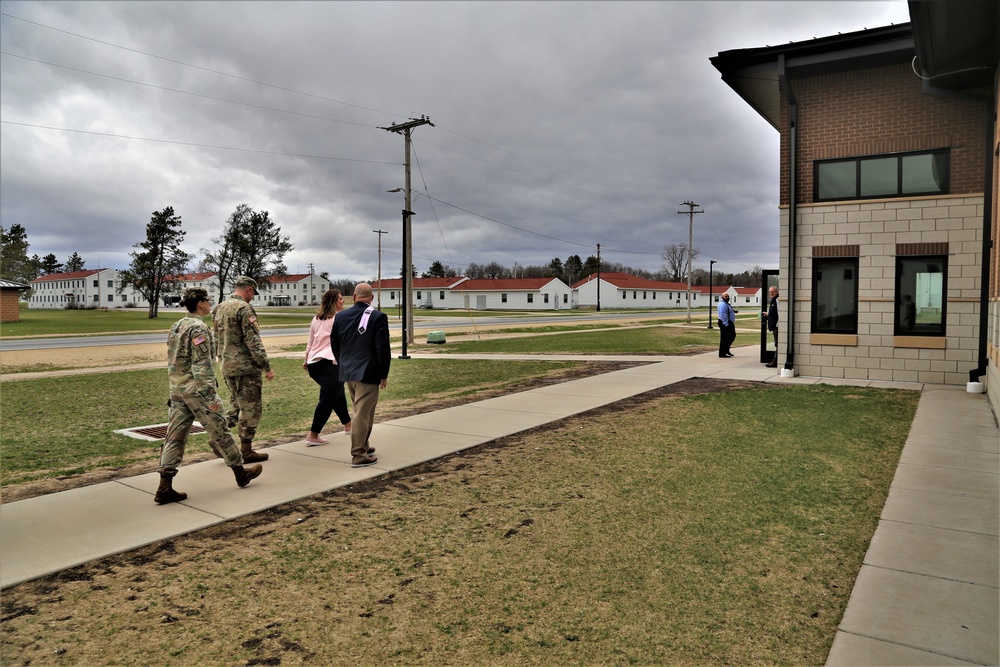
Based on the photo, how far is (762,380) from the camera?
13523 millimetres

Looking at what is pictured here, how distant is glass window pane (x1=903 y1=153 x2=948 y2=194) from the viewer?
1247 centimetres

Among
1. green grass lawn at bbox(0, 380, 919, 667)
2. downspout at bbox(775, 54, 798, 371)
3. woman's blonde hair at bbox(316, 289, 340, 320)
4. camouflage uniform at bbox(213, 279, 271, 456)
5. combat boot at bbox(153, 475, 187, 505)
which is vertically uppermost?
downspout at bbox(775, 54, 798, 371)

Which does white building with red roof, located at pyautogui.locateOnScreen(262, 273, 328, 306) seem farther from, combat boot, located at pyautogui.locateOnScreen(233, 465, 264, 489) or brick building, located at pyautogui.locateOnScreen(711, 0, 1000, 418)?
combat boot, located at pyautogui.locateOnScreen(233, 465, 264, 489)

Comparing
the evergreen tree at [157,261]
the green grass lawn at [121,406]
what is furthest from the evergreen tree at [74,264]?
the green grass lawn at [121,406]

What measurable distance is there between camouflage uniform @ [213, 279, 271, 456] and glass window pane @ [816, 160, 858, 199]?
12.2 meters

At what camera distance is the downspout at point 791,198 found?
13.5 metres

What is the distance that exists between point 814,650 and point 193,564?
151 inches

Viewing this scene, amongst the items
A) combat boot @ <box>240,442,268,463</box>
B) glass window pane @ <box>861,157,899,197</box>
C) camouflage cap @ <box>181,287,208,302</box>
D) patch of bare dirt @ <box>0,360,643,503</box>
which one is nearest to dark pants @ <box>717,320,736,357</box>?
glass window pane @ <box>861,157,899,197</box>

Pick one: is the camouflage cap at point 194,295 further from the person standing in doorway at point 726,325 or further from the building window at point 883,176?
the person standing in doorway at point 726,325

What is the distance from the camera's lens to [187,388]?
545cm

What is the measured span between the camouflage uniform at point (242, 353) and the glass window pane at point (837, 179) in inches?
481

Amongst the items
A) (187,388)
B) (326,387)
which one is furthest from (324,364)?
(187,388)

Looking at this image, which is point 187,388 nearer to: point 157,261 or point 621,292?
point 157,261

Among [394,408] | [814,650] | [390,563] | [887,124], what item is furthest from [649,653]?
[887,124]
